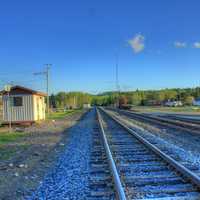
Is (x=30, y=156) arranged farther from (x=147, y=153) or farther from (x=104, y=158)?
(x=147, y=153)

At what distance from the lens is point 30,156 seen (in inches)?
423

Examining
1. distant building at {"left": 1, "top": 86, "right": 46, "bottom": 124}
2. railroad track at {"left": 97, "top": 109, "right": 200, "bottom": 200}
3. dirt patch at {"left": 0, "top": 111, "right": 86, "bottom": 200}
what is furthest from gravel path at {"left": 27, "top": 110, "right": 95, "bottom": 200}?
distant building at {"left": 1, "top": 86, "right": 46, "bottom": 124}

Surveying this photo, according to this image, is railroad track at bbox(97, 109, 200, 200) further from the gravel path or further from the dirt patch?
the dirt patch

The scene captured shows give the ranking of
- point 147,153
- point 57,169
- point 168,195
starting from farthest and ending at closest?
point 147,153, point 57,169, point 168,195

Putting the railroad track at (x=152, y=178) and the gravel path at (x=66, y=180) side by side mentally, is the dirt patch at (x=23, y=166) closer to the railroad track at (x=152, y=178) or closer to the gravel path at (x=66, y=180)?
the gravel path at (x=66, y=180)

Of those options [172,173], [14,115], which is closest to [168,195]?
[172,173]

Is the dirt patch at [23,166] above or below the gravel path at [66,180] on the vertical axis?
below

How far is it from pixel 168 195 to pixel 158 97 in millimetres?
173197

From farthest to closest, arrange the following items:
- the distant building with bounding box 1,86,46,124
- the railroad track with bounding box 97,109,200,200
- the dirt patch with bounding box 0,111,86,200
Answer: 1. the distant building with bounding box 1,86,46,124
2. the dirt patch with bounding box 0,111,86,200
3. the railroad track with bounding box 97,109,200,200

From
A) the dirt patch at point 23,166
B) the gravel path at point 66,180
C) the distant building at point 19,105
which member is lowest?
the dirt patch at point 23,166

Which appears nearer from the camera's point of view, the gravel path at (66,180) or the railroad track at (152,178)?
the railroad track at (152,178)

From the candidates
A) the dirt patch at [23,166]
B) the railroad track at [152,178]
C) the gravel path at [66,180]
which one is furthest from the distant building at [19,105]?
the railroad track at [152,178]

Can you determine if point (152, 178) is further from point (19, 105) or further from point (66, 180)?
point (19, 105)

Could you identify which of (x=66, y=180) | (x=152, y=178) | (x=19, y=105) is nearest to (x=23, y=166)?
(x=66, y=180)
